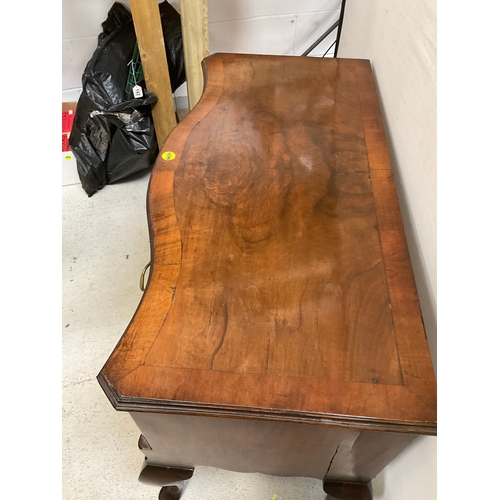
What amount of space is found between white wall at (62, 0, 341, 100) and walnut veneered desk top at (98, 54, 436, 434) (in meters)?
1.06

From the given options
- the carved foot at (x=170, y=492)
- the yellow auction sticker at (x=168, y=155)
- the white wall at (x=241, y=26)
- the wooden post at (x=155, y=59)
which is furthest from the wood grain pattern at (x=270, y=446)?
the white wall at (x=241, y=26)

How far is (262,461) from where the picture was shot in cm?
78

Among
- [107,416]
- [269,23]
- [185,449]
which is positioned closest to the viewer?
[185,449]

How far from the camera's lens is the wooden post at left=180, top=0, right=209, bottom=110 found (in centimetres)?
142

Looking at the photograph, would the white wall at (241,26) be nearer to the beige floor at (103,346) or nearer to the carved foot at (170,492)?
the beige floor at (103,346)

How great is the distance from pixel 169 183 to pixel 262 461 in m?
0.54

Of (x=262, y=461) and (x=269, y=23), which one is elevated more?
(x=269, y=23)

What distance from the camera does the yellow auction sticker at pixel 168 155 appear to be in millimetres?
825

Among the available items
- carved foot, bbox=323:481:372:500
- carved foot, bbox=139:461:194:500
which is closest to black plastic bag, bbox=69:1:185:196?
carved foot, bbox=139:461:194:500

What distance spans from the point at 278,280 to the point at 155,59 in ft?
3.87
